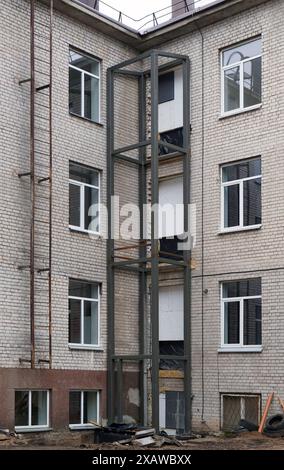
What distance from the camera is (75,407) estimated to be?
15938 mm

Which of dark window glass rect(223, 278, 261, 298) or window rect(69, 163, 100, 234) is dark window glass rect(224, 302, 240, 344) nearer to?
dark window glass rect(223, 278, 261, 298)

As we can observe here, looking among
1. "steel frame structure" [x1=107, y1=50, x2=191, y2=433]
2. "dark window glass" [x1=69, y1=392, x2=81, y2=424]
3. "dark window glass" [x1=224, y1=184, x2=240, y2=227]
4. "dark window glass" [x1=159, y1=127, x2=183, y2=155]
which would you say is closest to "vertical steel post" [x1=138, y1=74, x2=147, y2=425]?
"steel frame structure" [x1=107, y1=50, x2=191, y2=433]

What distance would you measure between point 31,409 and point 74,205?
4.31 metres

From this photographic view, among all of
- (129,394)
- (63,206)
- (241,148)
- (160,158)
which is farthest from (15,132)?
(129,394)

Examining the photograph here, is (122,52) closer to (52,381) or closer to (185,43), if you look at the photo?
(185,43)

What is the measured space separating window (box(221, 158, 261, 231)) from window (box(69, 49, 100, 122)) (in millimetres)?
3225

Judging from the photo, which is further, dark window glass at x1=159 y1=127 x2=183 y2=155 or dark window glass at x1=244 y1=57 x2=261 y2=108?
dark window glass at x1=159 y1=127 x2=183 y2=155

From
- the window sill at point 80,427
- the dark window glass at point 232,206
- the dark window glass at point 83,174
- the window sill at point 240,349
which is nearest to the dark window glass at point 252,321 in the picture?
the window sill at point 240,349

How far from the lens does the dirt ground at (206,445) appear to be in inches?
518

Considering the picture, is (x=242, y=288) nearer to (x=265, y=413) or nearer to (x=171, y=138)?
(x=265, y=413)

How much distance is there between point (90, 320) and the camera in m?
16.6

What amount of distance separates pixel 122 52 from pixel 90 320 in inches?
245

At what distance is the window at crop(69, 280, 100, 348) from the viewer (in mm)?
16156

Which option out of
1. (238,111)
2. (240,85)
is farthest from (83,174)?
(240,85)
